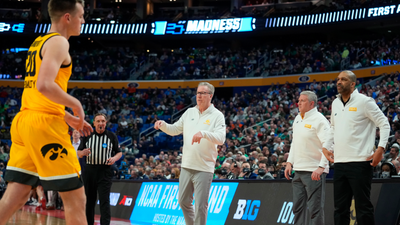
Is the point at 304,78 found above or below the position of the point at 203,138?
above

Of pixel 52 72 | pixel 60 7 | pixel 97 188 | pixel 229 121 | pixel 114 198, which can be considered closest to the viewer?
pixel 52 72

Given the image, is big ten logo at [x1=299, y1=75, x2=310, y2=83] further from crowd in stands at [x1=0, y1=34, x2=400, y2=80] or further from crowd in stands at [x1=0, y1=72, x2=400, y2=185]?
crowd in stands at [x1=0, y1=72, x2=400, y2=185]

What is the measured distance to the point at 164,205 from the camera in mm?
10469

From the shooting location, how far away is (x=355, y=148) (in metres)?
5.33

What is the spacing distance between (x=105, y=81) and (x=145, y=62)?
3.37 metres

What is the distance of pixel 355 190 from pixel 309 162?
3.68 feet

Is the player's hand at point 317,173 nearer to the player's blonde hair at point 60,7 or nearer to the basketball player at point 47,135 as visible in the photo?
the basketball player at point 47,135

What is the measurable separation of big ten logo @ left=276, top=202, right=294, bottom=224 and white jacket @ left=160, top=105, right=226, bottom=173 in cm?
218

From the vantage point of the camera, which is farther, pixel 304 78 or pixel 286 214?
pixel 304 78

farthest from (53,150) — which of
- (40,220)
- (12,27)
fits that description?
(12,27)

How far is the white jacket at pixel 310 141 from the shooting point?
6.29m

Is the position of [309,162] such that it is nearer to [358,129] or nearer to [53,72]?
[358,129]

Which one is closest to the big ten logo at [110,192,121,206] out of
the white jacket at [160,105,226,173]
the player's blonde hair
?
the white jacket at [160,105,226,173]

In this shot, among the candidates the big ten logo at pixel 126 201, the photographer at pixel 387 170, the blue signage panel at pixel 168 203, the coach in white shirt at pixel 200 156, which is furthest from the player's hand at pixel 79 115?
the big ten logo at pixel 126 201
